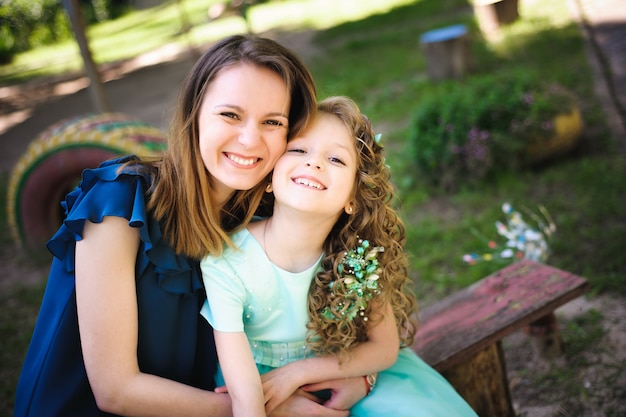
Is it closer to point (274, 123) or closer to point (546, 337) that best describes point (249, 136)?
point (274, 123)

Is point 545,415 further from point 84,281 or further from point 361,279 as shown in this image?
point 84,281

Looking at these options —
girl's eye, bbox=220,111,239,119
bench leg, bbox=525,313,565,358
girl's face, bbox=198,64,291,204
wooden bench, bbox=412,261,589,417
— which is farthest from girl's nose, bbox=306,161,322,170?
bench leg, bbox=525,313,565,358

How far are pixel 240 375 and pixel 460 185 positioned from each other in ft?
10.7

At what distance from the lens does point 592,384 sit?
106 inches

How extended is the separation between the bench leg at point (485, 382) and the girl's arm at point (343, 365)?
1.65ft

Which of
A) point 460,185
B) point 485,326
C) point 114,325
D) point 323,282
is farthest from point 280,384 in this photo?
point 460,185

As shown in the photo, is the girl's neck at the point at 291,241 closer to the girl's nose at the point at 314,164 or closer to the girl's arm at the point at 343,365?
the girl's nose at the point at 314,164

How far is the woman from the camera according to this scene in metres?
1.70

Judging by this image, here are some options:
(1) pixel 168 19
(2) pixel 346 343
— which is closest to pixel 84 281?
(2) pixel 346 343

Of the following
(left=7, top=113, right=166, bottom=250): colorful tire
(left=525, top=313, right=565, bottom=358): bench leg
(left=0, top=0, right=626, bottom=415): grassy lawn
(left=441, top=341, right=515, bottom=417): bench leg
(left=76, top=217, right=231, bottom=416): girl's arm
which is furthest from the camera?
(left=7, top=113, right=166, bottom=250): colorful tire

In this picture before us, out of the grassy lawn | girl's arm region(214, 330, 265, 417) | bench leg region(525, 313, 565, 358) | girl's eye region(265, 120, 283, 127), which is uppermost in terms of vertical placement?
girl's eye region(265, 120, 283, 127)

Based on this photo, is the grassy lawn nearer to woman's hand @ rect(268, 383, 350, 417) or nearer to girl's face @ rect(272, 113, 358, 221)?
girl's face @ rect(272, 113, 358, 221)

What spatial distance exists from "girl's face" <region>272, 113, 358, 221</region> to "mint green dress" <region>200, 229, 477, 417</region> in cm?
21

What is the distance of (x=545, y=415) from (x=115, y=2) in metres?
18.8
